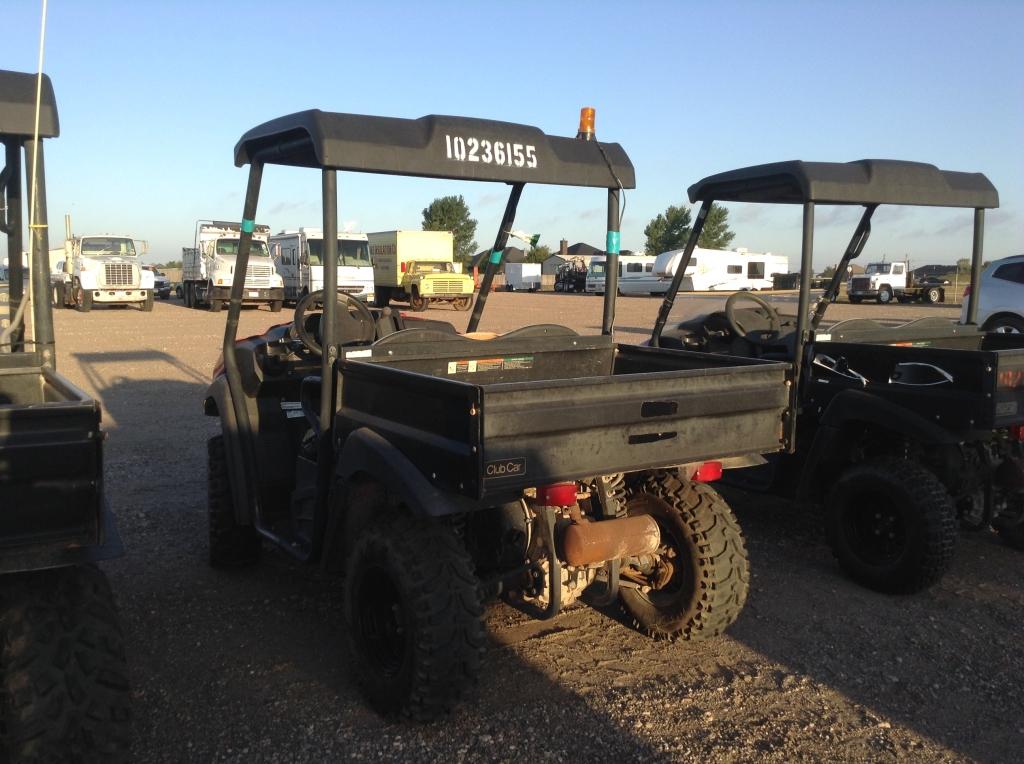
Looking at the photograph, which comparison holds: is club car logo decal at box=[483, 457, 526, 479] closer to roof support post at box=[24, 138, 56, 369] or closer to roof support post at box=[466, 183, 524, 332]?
roof support post at box=[24, 138, 56, 369]

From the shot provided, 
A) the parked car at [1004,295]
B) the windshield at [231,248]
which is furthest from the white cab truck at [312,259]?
the parked car at [1004,295]

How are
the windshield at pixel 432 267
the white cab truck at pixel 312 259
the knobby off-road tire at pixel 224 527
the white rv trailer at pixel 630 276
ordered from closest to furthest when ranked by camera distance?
1. the knobby off-road tire at pixel 224 527
2. the white cab truck at pixel 312 259
3. the windshield at pixel 432 267
4. the white rv trailer at pixel 630 276

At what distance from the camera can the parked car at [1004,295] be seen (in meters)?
13.5

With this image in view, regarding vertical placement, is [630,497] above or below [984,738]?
above

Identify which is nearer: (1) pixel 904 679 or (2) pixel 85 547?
(2) pixel 85 547

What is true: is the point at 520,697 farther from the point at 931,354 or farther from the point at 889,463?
the point at 931,354

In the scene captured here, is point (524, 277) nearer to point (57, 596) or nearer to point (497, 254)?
point (497, 254)

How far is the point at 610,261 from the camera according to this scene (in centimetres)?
450

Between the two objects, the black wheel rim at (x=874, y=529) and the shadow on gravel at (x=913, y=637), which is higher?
the black wheel rim at (x=874, y=529)

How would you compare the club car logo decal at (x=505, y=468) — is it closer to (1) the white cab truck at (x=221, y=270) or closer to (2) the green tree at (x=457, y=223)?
(1) the white cab truck at (x=221, y=270)

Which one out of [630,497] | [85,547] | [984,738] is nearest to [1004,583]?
[984,738]

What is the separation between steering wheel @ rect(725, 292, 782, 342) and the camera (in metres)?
6.38

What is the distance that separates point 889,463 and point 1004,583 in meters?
0.97

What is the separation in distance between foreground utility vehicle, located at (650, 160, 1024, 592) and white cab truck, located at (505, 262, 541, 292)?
49.0m
